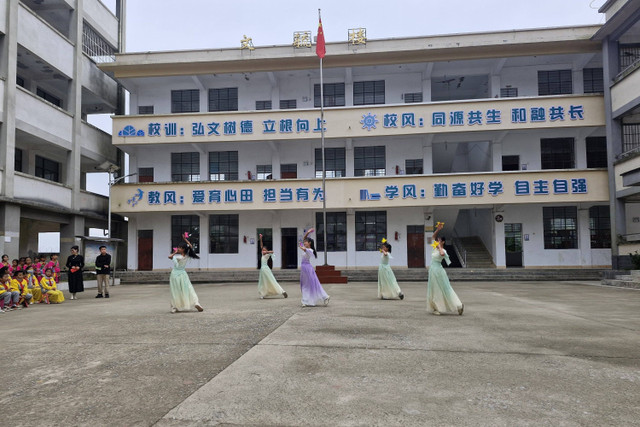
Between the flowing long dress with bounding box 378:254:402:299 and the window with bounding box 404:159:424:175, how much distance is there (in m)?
14.2

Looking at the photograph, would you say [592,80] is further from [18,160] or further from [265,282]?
[18,160]

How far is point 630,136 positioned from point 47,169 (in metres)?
31.5

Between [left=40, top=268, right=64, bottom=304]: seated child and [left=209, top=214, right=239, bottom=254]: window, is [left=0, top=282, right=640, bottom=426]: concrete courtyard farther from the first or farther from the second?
[left=209, top=214, right=239, bottom=254]: window

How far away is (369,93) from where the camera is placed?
26125 mm

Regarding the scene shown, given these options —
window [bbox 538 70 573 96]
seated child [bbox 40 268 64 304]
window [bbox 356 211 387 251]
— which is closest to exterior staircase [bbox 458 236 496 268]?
Result: window [bbox 356 211 387 251]

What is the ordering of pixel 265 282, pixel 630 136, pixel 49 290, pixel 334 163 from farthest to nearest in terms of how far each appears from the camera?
pixel 334 163 → pixel 630 136 → pixel 49 290 → pixel 265 282

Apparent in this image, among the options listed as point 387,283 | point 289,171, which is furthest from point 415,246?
point 387,283

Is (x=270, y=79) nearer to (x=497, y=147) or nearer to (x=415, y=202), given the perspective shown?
(x=415, y=202)

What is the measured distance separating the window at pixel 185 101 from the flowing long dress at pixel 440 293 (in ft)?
71.8

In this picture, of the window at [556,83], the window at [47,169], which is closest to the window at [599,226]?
the window at [556,83]

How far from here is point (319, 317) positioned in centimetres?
842

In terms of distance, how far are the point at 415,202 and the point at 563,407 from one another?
20156 mm

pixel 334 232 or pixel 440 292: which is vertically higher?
pixel 334 232

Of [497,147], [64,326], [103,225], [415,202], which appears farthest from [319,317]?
[103,225]
